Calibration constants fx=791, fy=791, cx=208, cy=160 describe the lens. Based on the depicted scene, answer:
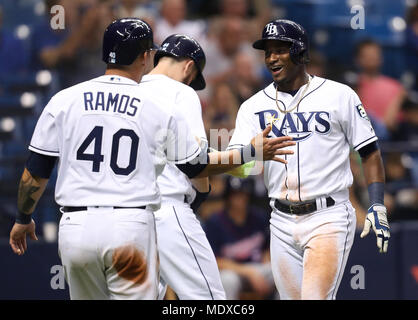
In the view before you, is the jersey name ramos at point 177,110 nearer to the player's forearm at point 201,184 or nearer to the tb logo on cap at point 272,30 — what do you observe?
the player's forearm at point 201,184

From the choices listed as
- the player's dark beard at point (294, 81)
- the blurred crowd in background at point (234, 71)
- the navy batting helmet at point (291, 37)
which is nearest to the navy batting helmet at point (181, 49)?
the navy batting helmet at point (291, 37)

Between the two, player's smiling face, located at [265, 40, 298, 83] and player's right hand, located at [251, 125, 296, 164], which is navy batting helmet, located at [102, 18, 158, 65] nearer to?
player's right hand, located at [251, 125, 296, 164]

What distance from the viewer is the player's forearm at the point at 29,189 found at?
13.3ft

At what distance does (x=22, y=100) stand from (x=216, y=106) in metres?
2.06

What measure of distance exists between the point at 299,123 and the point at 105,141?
1.42 m

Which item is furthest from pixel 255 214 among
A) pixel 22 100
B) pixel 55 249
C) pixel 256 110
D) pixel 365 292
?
pixel 22 100

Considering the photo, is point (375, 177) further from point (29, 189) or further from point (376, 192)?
point (29, 189)

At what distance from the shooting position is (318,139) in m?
4.69

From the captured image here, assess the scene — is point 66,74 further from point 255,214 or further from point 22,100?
point 255,214

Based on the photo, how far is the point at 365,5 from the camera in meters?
9.79

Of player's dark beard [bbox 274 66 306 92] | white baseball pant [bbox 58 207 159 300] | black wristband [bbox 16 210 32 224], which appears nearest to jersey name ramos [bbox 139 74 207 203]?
white baseball pant [bbox 58 207 159 300]

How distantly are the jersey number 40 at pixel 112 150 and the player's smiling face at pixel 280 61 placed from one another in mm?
1343

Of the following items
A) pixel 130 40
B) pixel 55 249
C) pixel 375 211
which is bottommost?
pixel 55 249

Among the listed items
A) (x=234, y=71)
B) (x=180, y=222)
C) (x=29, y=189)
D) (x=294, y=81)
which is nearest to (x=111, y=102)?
(x=29, y=189)
